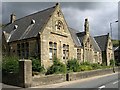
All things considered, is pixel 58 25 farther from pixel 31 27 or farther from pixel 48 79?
pixel 48 79

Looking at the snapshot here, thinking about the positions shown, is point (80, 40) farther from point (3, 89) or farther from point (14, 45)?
point (3, 89)

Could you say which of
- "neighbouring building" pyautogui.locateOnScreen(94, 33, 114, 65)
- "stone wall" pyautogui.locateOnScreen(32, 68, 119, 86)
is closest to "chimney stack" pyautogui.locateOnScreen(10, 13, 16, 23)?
"stone wall" pyautogui.locateOnScreen(32, 68, 119, 86)

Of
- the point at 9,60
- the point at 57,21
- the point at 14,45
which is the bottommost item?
the point at 9,60

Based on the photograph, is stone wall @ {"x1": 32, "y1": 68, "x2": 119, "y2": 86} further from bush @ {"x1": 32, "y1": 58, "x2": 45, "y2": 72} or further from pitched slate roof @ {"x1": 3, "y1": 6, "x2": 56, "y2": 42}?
pitched slate roof @ {"x1": 3, "y1": 6, "x2": 56, "y2": 42}

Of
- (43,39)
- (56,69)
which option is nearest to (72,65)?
(56,69)

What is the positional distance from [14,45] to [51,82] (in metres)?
15.4

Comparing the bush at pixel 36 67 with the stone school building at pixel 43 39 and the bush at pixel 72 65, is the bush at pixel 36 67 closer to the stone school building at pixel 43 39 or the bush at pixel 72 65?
the stone school building at pixel 43 39

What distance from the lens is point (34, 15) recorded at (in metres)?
39.5

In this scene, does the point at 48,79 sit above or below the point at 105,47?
below

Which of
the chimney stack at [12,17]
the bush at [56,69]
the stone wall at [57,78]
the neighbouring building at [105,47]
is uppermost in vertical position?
the chimney stack at [12,17]

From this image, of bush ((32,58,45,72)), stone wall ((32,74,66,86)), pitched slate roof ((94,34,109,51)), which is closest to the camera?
stone wall ((32,74,66,86))

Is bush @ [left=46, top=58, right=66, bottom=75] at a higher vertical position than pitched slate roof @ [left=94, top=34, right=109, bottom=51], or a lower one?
lower

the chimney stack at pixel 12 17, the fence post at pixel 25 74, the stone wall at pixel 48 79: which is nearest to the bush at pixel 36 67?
the stone wall at pixel 48 79

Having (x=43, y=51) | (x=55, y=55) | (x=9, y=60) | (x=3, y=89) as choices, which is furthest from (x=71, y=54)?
(x=3, y=89)
